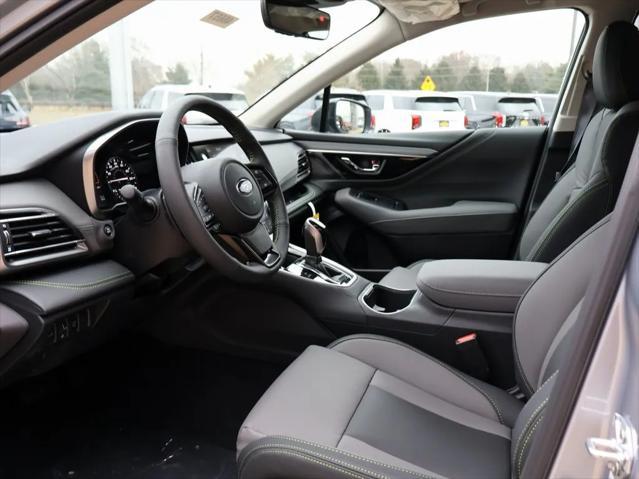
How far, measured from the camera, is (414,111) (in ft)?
9.92

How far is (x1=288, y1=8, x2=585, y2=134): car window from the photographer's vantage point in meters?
2.55

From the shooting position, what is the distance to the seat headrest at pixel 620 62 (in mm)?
1669

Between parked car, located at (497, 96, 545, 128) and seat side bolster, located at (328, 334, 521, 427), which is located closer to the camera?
seat side bolster, located at (328, 334, 521, 427)

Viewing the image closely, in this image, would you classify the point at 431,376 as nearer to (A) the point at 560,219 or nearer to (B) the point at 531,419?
(B) the point at 531,419

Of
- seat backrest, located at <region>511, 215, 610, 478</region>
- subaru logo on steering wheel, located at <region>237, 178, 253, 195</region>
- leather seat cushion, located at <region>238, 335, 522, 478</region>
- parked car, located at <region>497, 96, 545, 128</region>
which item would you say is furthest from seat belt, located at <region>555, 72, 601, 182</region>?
subaru logo on steering wheel, located at <region>237, 178, 253, 195</region>

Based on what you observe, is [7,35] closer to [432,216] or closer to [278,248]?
[278,248]

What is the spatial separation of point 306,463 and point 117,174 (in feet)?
3.06

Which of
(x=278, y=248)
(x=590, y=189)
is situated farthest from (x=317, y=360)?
(x=590, y=189)

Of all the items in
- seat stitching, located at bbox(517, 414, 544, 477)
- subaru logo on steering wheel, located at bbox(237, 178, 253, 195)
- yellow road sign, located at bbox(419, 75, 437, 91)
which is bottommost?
seat stitching, located at bbox(517, 414, 544, 477)

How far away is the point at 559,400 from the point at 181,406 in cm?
157

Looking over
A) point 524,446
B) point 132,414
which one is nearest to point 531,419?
point 524,446

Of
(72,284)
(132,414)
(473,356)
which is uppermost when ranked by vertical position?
(72,284)

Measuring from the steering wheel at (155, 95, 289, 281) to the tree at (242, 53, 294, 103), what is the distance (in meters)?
1.03

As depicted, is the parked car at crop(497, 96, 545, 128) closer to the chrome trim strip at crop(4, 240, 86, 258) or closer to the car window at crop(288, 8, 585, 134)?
the car window at crop(288, 8, 585, 134)
